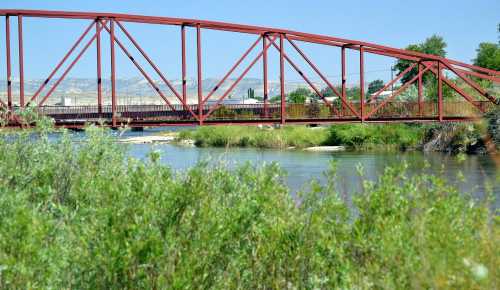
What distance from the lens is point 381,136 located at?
196 ft

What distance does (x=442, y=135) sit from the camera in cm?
5597

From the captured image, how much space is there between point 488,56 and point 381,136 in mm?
47703

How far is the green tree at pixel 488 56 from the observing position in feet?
308

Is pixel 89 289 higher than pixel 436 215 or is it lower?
lower

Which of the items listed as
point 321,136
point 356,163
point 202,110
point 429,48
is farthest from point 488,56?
point 202,110

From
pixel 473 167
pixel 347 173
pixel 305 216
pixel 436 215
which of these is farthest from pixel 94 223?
pixel 473 167

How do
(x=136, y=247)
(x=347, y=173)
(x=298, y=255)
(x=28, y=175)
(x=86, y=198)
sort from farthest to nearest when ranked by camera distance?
(x=347, y=173) < (x=28, y=175) < (x=86, y=198) < (x=298, y=255) < (x=136, y=247)

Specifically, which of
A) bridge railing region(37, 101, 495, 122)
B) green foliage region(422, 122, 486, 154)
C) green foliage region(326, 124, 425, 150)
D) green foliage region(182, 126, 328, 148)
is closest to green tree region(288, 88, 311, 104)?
green foliage region(182, 126, 328, 148)

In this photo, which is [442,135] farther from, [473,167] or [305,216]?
[305,216]

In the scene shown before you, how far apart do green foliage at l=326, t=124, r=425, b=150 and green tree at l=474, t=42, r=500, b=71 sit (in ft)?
120

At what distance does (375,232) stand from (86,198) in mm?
4322

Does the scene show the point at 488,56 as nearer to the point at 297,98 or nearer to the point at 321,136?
the point at 297,98

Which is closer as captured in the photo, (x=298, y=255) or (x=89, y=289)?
(x=89, y=289)

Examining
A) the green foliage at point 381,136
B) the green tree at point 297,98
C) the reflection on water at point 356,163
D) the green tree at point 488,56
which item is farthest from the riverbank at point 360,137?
the green tree at point 488,56
